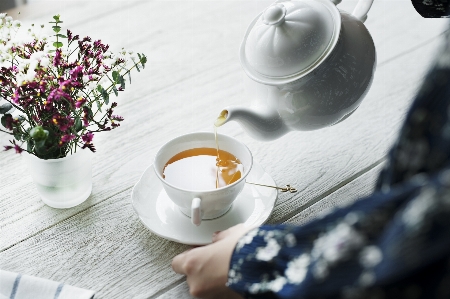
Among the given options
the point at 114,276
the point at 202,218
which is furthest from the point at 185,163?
the point at 114,276

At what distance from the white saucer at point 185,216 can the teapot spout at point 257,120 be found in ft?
0.27

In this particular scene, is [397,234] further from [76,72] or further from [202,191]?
[76,72]

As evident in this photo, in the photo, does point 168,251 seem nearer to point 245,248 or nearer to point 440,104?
point 245,248

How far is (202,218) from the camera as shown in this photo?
32.4 inches

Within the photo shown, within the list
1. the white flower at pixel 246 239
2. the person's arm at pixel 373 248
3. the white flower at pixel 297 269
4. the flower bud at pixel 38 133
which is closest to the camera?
the person's arm at pixel 373 248

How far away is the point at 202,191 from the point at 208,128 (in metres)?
0.29

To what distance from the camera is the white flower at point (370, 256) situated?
42 cm

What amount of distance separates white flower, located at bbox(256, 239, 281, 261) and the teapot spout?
0.26 m

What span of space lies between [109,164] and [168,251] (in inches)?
9.1

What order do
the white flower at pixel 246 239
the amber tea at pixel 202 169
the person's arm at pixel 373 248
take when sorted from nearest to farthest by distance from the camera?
the person's arm at pixel 373 248, the white flower at pixel 246 239, the amber tea at pixel 202 169

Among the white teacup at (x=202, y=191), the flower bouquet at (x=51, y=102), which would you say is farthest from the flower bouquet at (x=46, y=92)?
the white teacup at (x=202, y=191)

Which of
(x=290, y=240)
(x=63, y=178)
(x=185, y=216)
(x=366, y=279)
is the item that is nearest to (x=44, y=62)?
(x=63, y=178)

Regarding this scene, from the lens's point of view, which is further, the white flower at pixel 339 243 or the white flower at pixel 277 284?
the white flower at pixel 277 284

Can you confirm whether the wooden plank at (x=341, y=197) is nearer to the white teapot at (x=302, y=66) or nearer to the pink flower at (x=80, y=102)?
the white teapot at (x=302, y=66)
